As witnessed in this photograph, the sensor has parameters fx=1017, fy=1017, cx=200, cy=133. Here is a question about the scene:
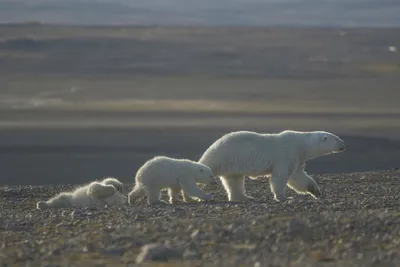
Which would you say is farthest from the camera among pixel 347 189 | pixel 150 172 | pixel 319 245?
pixel 347 189

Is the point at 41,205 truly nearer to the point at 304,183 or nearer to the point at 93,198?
the point at 93,198

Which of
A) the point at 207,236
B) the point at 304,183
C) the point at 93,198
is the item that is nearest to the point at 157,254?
the point at 207,236

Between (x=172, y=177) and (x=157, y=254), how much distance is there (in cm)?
667

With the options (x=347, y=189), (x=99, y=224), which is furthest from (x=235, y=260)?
(x=347, y=189)

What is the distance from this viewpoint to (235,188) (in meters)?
16.3

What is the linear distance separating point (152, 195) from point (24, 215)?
247 centimetres

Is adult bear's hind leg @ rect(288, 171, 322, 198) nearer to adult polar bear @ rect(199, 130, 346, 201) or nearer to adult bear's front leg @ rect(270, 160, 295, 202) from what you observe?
adult polar bear @ rect(199, 130, 346, 201)

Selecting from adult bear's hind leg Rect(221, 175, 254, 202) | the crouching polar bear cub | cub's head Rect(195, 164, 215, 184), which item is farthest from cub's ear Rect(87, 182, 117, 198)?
adult bear's hind leg Rect(221, 175, 254, 202)

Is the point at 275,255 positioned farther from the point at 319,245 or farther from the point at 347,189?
the point at 347,189

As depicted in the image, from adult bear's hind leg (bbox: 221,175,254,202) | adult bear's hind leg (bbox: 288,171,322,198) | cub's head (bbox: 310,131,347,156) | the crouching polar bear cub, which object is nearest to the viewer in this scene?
the crouching polar bear cub

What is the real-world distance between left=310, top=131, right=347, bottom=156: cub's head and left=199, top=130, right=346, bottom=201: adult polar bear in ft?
0.72

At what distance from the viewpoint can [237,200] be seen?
16.0 meters

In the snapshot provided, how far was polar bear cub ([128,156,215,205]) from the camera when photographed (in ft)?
51.0

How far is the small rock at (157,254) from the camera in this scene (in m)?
8.93
